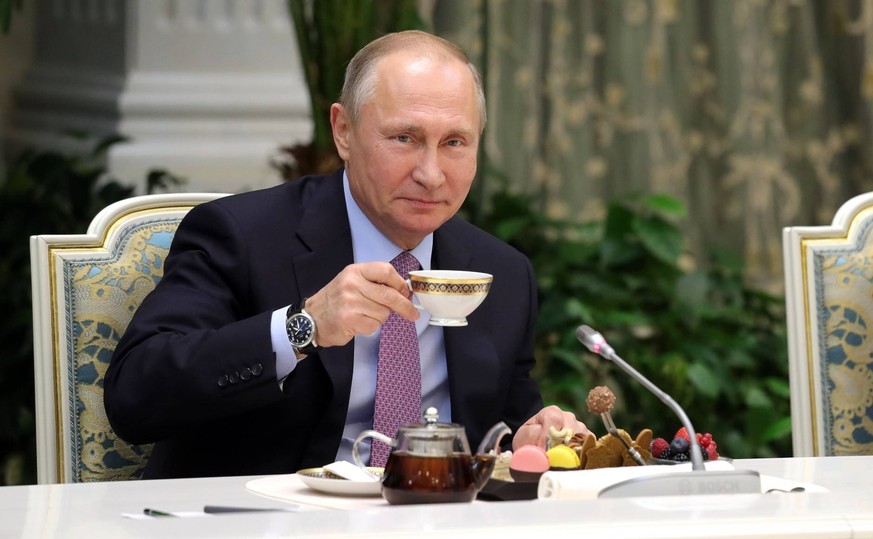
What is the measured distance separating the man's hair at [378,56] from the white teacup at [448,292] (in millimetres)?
576

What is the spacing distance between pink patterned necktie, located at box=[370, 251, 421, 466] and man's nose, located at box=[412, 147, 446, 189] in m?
0.23

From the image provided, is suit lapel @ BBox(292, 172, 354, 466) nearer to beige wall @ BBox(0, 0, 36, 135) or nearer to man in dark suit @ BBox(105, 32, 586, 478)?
man in dark suit @ BBox(105, 32, 586, 478)

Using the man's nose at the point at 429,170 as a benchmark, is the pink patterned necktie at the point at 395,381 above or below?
below

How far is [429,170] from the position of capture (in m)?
2.05

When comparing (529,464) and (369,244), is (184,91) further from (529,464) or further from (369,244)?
(529,464)

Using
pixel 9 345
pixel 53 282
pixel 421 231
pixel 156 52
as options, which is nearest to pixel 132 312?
pixel 53 282

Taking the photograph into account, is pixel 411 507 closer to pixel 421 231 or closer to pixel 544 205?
pixel 421 231

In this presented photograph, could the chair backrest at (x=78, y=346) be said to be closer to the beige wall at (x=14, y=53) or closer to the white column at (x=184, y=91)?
the white column at (x=184, y=91)

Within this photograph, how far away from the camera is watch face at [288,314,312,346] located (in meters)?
1.75

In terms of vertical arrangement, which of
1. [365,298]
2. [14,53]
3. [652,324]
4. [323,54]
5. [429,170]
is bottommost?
[365,298]

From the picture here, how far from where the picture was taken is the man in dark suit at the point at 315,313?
1.83 metres

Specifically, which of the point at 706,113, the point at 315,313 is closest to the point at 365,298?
the point at 315,313

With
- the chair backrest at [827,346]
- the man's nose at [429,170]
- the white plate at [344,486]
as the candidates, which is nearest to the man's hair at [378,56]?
the man's nose at [429,170]

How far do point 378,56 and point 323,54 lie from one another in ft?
5.08
